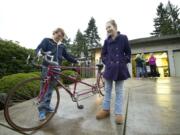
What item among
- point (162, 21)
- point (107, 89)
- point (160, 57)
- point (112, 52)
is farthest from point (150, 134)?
point (162, 21)

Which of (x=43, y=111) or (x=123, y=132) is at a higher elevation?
(x=43, y=111)

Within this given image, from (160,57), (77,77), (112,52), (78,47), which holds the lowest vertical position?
(77,77)

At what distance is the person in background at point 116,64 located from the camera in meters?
2.80

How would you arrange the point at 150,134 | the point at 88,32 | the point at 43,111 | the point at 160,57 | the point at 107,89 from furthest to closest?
1. the point at 88,32
2. the point at 160,57
3. the point at 107,89
4. the point at 43,111
5. the point at 150,134

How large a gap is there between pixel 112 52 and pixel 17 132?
191 cm

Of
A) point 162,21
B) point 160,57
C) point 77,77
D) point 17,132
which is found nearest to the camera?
point 17,132

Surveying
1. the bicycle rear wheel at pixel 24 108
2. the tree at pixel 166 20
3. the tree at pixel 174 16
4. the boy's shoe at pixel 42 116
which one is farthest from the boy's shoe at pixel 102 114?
the tree at pixel 174 16

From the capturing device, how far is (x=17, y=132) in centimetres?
242

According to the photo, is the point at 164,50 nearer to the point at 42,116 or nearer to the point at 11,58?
the point at 11,58

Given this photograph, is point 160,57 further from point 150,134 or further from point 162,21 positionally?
point 162,21

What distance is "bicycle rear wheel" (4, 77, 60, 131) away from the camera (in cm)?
238

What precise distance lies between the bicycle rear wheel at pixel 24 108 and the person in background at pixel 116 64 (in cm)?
95

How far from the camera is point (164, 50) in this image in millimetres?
13805

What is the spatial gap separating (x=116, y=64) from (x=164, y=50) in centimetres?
1241
